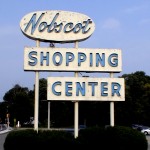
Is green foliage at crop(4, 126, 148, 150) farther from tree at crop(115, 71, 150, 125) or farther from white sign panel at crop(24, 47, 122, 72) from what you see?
tree at crop(115, 71, 150, 125)

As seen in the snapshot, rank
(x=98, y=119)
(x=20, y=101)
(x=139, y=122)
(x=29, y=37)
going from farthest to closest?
1. (x=20, y=101)
2. (x=139, y=122)
3. (x=98, y=119)
4. (x=29, y=37)

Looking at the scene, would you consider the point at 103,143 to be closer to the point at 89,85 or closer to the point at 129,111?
the point at 89,85

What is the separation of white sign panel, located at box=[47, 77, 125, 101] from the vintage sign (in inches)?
80.4

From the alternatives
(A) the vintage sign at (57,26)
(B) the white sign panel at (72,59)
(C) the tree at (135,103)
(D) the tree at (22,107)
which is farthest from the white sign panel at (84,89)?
(D) the tree at (22,107)

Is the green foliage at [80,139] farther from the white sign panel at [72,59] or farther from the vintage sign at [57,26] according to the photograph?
the vintage sign at [57,26]

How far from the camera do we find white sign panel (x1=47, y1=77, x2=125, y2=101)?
63.0 feet

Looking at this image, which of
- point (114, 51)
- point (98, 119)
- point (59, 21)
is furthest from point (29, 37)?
point (98, 119)

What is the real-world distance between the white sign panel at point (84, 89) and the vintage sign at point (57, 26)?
2.04 metres

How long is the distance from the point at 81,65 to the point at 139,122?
166 ft

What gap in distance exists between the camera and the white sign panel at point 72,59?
1909cm

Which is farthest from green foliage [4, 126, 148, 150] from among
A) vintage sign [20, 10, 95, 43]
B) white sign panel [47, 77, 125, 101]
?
vintage sign [20, 10, 95, 43]

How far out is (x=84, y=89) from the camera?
769 inches

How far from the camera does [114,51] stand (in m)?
20.0

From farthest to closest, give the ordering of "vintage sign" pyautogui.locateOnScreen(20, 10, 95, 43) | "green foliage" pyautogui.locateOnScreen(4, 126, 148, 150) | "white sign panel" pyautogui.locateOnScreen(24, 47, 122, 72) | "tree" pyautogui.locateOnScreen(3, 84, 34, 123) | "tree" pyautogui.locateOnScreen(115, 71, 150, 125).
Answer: "tree" pyautogui.locateOnScreen(3, 84, 34, 123), "tree" pyautogui.locateOnScreen(115, 71, 150, 125), "vintage sign" pyautogui.locateOnScreen(20, 10, 95, 43), "white sign panel" pyautogui.locateOnScreen(24, 47, 122, 72), "green foliage" pyautogui.locateOnScreen(4, 126, 148, 150)
